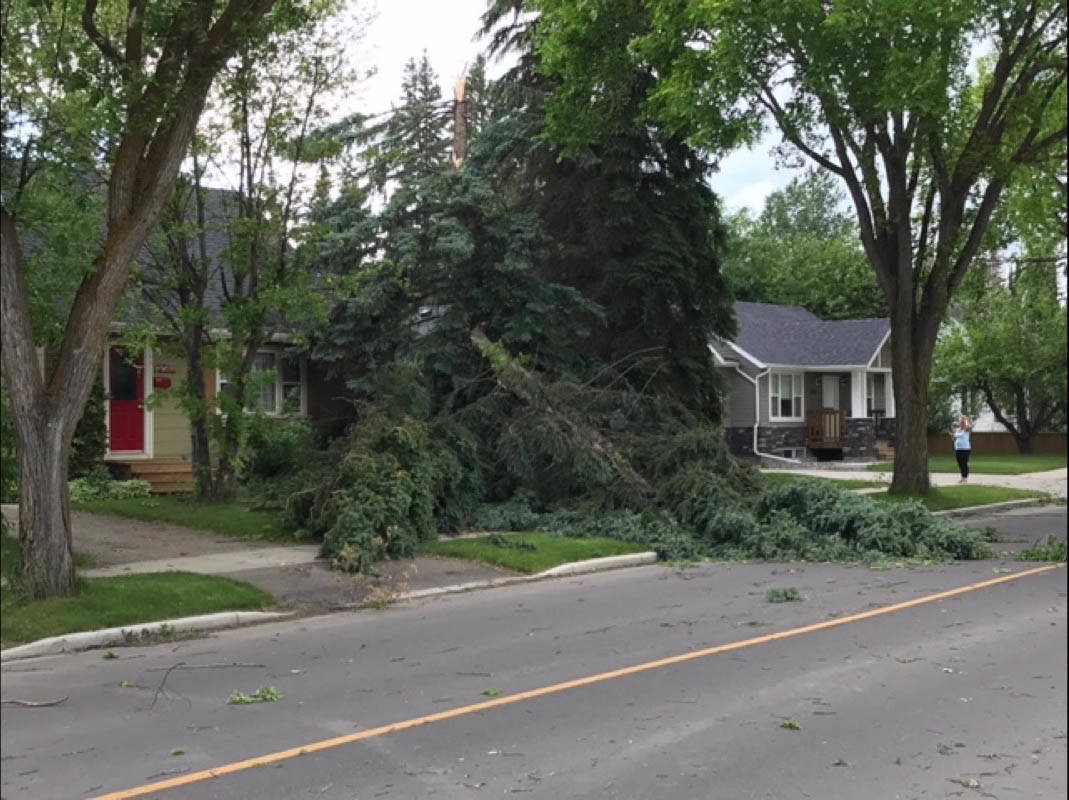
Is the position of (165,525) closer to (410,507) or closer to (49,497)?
(410,507)

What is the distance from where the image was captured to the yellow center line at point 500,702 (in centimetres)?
523

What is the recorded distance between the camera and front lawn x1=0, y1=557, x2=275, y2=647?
9.01 metres

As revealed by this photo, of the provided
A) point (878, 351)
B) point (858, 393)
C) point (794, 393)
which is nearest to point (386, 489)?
point (794, 393)

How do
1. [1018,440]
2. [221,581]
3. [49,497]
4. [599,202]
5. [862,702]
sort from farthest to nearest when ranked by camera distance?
[599,202], [221,581], [49,497], [862,702], [1018,440]

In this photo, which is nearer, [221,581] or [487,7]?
[221,581]

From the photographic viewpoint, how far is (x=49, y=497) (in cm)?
919

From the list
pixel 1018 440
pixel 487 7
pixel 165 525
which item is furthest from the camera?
pixel 487 7

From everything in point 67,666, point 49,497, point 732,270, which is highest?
point 732,270

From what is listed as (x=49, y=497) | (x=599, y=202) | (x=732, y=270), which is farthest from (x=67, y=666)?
(x=732, y=270)

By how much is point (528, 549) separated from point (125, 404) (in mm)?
→ 10659

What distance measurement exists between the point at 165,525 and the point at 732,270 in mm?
45260

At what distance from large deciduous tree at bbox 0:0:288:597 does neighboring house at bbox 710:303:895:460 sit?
98.0 feet

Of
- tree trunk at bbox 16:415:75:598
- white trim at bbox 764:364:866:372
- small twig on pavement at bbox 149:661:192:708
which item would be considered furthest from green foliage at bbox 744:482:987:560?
white trim at bbox 764:364:866:372

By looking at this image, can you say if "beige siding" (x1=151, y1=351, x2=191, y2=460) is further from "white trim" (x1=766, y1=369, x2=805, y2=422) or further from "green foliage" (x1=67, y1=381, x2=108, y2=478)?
"white trim" (x1=766, y1=369, x2=805, y2=422)
